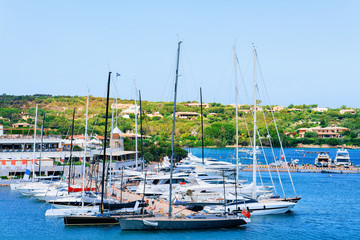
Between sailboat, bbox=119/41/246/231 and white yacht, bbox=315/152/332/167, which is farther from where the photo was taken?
white yacht, bbox=315/152/332/167

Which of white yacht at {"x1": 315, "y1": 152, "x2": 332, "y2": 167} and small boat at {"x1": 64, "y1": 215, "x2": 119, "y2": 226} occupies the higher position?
white yacht at {"x1": 315, "y1": 152, "x2": 332, "y2": 167}

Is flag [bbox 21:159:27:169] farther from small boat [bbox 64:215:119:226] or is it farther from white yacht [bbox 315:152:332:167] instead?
white yacht [bbox 315:152:332:167]

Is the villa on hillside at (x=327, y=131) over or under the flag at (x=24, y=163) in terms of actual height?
over

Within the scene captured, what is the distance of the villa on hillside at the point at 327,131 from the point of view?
563 feet

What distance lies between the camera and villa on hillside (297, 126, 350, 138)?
172 meters

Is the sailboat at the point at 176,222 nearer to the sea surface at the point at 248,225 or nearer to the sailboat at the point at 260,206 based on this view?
the sea surface at the point at 248,225

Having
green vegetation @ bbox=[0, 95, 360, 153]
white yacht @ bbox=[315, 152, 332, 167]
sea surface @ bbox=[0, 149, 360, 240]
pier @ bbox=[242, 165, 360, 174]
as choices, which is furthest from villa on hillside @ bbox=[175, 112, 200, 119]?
sea surface @ bbox=[0, 149, 360, 240]

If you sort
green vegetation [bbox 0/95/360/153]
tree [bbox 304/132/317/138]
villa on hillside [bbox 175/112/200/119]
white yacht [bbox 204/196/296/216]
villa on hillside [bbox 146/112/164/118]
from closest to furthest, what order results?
white yacht [bbox 204/196/296/216] < green vegetation [bbox 0/95/360/153] < tree [bbox 304/132/317/138] < villa on hillside [bbox 146/112/164/118] < villa on hillside [bbox 175/112/200/119]

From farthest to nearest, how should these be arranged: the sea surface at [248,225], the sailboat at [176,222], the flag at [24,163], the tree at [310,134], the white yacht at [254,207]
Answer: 1. the tree at [310,134]
2. the flag at [24,163]
3. the white yacht at [254,207]
4. the sea surface at [248,225]
5. the sailboat at [176,222]

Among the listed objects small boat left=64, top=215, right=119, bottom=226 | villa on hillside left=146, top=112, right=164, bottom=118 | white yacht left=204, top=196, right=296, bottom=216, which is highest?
villa on hillside left=146, top=112, right=164, bottom=118

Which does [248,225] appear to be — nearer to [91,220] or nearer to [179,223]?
[179,223]

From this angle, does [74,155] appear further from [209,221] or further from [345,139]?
[345,139]

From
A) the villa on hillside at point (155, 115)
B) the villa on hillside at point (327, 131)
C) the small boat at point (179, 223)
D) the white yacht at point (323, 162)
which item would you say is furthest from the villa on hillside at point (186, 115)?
the small boat at point (179, 223)

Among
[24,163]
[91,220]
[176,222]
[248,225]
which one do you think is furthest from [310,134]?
[91,220]
